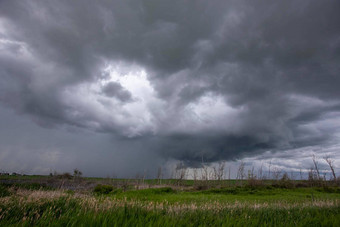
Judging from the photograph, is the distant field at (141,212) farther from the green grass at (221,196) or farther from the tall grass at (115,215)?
the green grass at (221,196)

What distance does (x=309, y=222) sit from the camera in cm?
592

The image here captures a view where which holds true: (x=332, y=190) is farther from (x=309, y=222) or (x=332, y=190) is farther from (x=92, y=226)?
(x=92, y=226)

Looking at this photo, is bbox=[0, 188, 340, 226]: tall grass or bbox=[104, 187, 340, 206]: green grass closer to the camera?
bbox=[0, 188, 340, 226]: tall grass

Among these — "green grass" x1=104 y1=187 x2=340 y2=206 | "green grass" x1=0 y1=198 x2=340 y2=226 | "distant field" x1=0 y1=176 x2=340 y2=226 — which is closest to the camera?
"green grass" x1=0 y1=198 x2=340 y2=226

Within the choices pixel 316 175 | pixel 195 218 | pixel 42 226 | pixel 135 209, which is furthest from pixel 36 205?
pixel 316 175

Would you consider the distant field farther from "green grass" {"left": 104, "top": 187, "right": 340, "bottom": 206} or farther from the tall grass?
"green grass" {"left": 104, "top": 187, "right": 340, "bottom": 206}

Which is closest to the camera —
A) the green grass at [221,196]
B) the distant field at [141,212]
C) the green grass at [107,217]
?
the green grass at [107,217]

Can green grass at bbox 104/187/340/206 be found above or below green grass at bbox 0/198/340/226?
below

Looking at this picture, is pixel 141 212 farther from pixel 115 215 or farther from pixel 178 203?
pixel 178 203

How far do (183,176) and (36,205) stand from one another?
2153 inches

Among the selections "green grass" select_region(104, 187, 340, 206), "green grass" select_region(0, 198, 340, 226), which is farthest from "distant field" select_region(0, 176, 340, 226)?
"green grass" select_region(104, 187, 340, 206)

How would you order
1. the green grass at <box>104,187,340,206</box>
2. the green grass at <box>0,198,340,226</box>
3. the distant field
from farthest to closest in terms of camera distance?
the green grass at <box>104,187,340,206</box>
the distant field
the green grass at <box>0,198,340,226</box>

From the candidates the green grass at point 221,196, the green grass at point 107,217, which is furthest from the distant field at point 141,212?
the green grass at point 221,196

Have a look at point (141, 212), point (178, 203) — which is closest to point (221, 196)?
point (178, 203)
